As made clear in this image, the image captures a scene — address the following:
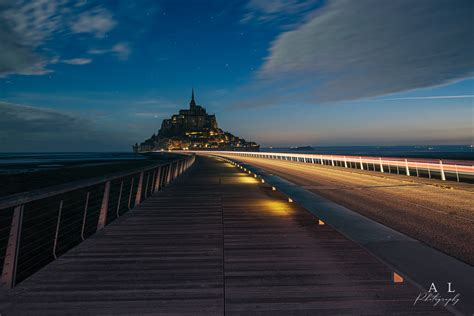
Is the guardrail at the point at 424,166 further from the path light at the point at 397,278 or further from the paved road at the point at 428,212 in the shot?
the path light at the point at 397,278

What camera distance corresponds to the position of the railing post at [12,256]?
13.8ft

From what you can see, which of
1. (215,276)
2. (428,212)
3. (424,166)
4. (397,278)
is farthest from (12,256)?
(424,166)

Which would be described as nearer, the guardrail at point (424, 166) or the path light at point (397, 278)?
the path light at point (397, 278)

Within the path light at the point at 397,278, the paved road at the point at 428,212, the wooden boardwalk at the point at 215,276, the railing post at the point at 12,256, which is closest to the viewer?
the wooden boardwalk at the point at 215,276

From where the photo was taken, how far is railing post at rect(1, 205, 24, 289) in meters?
4.19

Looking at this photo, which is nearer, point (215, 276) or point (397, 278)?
point (397, 278)

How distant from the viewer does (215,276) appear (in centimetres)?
443

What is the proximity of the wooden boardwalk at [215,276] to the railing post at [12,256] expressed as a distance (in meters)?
0.16

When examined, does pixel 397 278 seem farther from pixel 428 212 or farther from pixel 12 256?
pixel 428 212

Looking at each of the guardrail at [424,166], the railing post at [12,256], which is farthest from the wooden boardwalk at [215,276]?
the guardrail at [424,166]

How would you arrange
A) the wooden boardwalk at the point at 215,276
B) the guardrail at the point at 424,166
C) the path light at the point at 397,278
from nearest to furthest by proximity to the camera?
the wooden boardwalk at the point at 215,276 → the path light at the point at 397,278 → the guardrail at the point at 424,166

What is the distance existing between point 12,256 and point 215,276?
2.69 m

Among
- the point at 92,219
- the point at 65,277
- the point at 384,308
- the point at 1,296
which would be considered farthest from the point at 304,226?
→ the point at 92,219

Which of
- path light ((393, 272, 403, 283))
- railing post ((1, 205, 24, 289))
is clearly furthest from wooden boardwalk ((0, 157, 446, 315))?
railing post ((1, 205, 24, 289))
